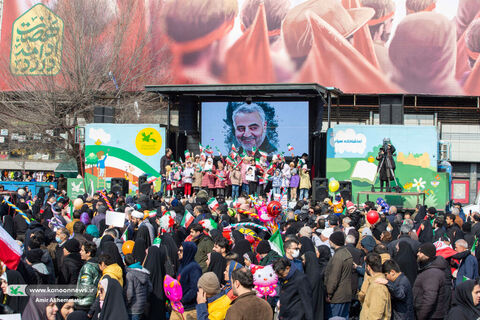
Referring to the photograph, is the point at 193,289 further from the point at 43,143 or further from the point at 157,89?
the point at 43,143

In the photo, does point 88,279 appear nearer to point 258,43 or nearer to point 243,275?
point 243,275

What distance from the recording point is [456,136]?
3319 centimetres

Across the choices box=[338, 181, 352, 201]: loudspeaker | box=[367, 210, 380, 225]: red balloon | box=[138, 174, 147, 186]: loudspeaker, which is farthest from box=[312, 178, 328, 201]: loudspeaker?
box=[367, 210, 380, 225]: red balloon

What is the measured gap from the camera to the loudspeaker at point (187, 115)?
25.4 metres

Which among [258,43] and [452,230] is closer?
[452,230]

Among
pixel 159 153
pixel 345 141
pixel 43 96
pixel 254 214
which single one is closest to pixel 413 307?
pixel 254 214

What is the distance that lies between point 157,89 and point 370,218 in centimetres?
1426

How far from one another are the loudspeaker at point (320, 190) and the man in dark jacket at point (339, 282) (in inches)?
468

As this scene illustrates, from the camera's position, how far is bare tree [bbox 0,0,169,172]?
31.1 meters

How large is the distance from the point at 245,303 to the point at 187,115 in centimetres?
2055

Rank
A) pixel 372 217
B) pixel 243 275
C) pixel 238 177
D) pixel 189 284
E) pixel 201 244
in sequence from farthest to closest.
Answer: pixel 238 177 < pixel 372 217 < pixel 201 244 < pixel 189 284 < pixel 243 275

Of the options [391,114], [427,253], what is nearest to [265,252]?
[427,253]

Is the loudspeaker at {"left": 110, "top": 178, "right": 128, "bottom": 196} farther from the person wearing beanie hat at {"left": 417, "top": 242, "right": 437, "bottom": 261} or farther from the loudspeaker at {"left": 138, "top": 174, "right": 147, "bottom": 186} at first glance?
the person wearing beanie hat at {"left": 417, "top": 242, "right": 437, "bottom": 261}

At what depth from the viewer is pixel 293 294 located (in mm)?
6398
